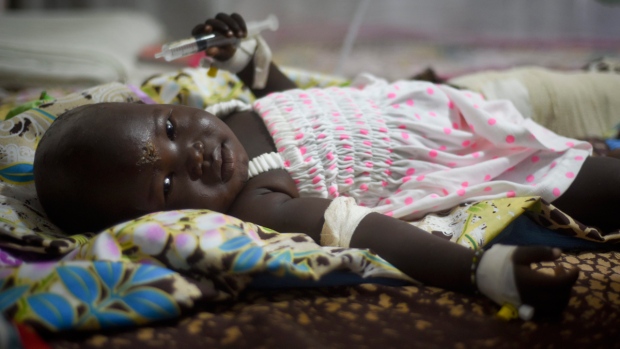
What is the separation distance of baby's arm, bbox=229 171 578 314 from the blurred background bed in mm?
29

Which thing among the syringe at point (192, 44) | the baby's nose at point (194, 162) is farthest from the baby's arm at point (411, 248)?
the syringe at point (192, 44)

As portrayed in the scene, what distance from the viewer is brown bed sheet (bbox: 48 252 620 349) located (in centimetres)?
70

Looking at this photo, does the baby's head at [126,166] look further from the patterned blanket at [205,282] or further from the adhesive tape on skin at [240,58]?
the adhesive tape on skin at [240,58]

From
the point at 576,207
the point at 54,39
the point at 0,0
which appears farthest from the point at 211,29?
the point at 0,0

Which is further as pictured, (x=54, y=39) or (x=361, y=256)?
(x=54, y=39)

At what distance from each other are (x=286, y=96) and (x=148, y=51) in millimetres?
1298

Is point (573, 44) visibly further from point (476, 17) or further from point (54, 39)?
point (54, 39)

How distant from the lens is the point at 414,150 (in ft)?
3.56

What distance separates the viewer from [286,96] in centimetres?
118

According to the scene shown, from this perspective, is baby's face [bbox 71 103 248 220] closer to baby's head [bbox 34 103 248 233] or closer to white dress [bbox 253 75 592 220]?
baby's head [bbox 34 103 248 233]

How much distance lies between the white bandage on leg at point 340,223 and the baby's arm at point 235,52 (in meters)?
0.51

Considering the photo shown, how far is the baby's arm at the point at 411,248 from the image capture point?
0.73 m

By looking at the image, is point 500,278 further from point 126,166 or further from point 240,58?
point 240,58

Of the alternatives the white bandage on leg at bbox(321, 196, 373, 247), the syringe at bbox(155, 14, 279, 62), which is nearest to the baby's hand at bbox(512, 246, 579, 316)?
the white bandage on leg at bbox(321, 196, 373, 247)
